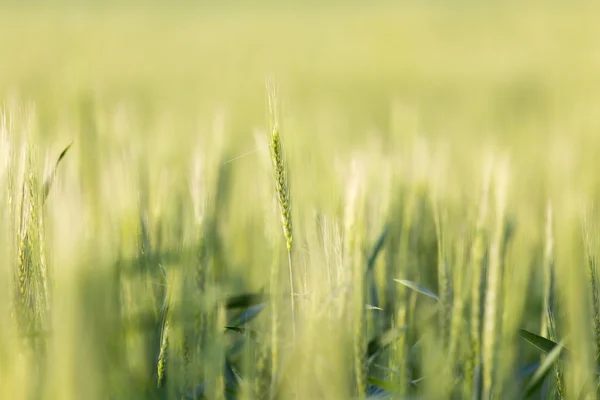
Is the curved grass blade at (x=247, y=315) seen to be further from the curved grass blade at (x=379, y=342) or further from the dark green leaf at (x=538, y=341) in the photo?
the dark green leaf at (x=538, y=341)

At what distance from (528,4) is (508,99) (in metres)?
3.03

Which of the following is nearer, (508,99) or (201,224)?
(201,224)

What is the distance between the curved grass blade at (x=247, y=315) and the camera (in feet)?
2.43

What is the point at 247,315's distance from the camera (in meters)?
0.74

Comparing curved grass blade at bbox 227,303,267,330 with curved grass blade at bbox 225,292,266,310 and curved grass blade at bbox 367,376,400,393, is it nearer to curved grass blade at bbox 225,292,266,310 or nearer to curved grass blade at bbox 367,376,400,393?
curved grass blade at bbox 225,292,266,310

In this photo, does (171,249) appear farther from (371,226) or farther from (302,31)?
(302,31)

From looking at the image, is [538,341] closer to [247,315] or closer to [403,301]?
[403,301]

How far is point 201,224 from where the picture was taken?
641 millimetres

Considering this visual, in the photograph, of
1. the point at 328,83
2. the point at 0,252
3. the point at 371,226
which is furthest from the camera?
the point at 328,83

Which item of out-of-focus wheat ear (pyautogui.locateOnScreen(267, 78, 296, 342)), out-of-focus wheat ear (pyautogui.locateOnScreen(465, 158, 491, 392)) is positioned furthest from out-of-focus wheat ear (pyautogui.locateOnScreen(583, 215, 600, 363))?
out-of-focus wheat ear (pyautogui.locateOnScreen(267, 78, 296, 342))

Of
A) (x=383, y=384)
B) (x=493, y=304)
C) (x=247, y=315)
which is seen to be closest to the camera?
(x=493, y=304)

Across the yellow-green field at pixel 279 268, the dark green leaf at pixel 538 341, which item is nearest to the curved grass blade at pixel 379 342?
the yellow-green field at pixel 279 268

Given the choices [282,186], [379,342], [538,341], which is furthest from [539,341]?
[282,186]

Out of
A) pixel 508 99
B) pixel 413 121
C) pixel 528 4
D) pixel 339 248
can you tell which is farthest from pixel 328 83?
pixel 339 248
